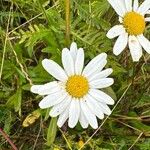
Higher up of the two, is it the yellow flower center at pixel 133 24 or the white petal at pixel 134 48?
the yellow flower center at pixel 133 24

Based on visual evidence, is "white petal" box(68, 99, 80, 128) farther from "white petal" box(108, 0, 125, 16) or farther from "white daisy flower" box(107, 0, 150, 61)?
"white petal" box(108, 0, 125, 16)

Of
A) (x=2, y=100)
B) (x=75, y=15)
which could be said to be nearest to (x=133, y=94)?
(x=75, y=15)

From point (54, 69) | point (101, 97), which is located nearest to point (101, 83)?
point (101, 97)

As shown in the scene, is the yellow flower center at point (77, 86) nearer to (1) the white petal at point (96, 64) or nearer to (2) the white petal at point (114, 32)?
(1) the white petal at point (96, 64)

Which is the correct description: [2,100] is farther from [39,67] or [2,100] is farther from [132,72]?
[132,72]

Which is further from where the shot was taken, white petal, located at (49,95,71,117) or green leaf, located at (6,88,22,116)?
green leaf, located at (6,88,22,116)

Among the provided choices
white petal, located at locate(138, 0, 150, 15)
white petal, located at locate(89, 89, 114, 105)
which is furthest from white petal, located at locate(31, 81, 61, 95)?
white petal, located at locate(138, 0, 150, 15)

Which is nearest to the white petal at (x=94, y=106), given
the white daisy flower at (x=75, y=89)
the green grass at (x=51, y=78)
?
the white daisy flower at (x=75, y=89)
